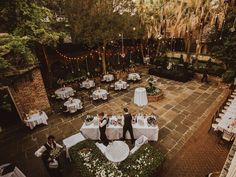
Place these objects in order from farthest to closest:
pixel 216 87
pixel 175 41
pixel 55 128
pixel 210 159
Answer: pixel 175 41 → pixel 216 87 → pixel 55 128 → pixel 210 159

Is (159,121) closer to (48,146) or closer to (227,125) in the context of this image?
(227,125)

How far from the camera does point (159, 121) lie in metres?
8.23

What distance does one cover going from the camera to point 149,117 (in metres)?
6.82

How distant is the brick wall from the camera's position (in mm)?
8531

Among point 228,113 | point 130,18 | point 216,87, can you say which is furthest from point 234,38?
point 130,18

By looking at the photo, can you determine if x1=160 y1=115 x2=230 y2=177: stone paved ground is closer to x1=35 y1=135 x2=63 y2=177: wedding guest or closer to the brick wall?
x1=35 y1=135 x2=63 y2=177: wedding guest

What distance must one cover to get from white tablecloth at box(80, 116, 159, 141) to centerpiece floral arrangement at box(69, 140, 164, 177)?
1045 mm

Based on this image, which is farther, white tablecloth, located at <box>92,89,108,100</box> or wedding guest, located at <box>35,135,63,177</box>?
white tablecloth, located at <box>92,89,108,100</box>

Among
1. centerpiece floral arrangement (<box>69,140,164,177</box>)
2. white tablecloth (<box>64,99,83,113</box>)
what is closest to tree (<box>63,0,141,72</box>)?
white tablecloth (<box>64,99,83,113</box>)

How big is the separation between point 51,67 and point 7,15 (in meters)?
5.64

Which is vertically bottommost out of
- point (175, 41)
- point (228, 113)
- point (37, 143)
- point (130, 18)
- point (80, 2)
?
point (37, 143)

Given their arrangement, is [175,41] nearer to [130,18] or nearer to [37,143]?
[130,18]

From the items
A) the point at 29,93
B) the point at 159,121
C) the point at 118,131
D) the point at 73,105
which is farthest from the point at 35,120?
the point at 159,121

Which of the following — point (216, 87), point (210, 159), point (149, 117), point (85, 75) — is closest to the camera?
point (210, 159)
